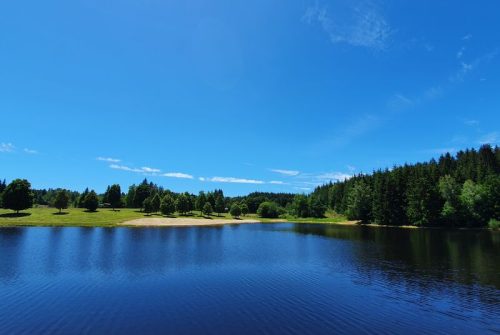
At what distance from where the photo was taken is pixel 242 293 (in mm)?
27719

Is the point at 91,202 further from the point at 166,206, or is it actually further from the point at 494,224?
the point at 494,224

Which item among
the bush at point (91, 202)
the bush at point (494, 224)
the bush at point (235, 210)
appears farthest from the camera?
the bush at point (235, 210)

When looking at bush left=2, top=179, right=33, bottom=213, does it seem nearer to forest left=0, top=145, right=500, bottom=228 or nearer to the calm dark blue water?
forest left=0, top=145, right=500, bottom=228

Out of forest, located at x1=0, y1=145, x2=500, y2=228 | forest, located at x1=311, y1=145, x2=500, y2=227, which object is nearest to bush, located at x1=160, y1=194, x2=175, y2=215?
forest, located at x1=0, y1=145, x2=500, y2=228

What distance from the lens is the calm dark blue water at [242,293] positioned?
1983 cm

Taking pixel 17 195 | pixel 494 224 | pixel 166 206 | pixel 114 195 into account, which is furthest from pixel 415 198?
pixel 17 195

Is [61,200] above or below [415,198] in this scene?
below

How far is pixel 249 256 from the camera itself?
49.0m

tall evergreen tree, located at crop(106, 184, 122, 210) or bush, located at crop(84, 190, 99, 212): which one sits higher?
tall evergreen tree, located at crop(106, 184, 122, 210)

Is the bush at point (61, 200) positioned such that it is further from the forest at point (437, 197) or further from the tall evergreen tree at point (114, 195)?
the forest at point (437, 197)

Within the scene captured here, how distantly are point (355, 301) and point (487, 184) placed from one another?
120 m

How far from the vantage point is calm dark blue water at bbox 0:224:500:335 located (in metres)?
19.8

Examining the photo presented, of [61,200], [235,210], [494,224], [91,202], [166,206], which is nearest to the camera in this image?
[494,224]

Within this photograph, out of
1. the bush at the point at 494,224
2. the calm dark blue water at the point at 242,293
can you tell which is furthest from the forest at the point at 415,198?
the calm dark blue water at the point at 242,293
